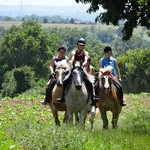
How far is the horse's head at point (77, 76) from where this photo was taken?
13914 millimetres

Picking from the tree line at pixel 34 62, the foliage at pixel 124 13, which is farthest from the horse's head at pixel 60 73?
the tree line at pixel 34 62

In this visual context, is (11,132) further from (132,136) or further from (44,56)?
(44,56)

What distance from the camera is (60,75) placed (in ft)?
49.8

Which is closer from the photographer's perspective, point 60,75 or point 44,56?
point 60,75

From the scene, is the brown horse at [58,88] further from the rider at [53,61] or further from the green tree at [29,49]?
the green tree at [29,49]

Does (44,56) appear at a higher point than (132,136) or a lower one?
lower

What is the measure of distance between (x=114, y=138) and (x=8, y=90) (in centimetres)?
6813

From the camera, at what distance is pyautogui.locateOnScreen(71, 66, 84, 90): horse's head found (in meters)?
13.9

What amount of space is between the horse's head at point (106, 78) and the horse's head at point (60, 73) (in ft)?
3.76

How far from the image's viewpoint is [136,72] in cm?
7981

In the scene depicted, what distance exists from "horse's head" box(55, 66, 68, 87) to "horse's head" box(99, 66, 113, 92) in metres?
1.15

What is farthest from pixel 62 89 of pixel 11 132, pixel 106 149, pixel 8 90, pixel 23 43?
pixel 23 43

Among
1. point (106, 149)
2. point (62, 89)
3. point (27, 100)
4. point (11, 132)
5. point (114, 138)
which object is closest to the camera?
point (106, 149)

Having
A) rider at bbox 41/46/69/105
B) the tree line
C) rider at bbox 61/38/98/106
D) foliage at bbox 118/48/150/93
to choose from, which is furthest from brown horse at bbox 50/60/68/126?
the tree line
